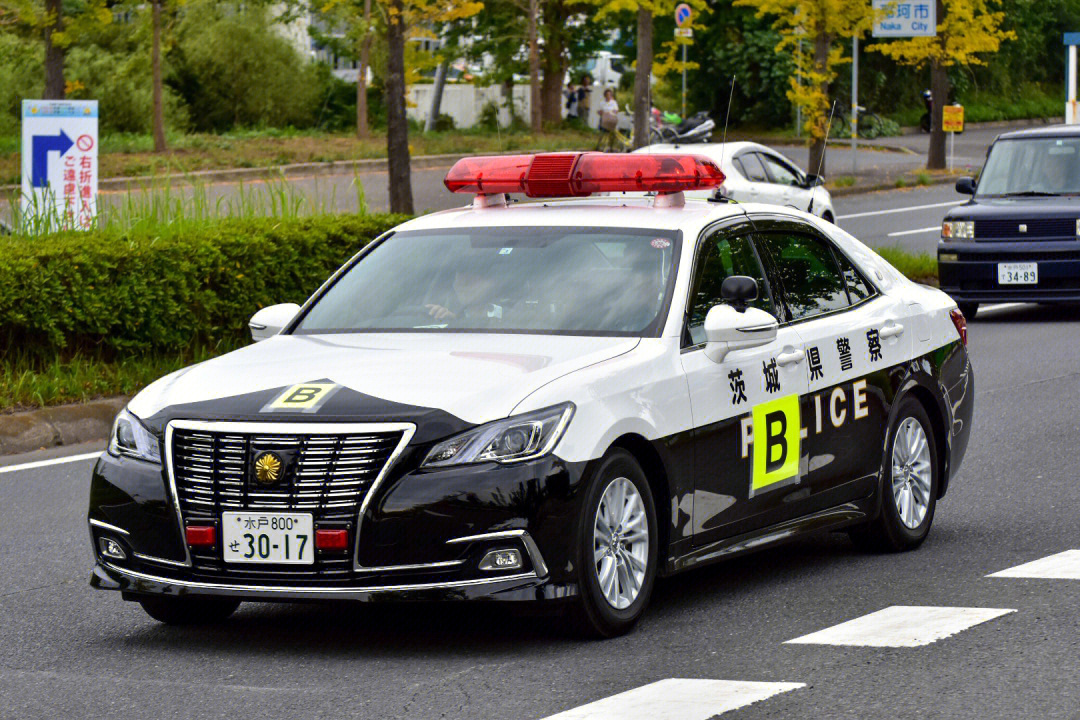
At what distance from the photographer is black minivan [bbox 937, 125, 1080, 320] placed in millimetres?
18344

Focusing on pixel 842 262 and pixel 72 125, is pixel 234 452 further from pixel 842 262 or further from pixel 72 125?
pixel 72 125

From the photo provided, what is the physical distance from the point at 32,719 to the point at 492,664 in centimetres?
141

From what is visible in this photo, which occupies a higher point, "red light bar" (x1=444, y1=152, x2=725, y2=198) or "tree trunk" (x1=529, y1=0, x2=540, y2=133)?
"tree trunk" (x1=529, y1=0, x2=540, y2=133)

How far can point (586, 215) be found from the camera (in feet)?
24.5

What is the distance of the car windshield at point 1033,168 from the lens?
19.1m

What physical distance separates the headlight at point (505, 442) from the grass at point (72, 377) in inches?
266

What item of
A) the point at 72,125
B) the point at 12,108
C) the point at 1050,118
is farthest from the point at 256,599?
the point at 1050,118

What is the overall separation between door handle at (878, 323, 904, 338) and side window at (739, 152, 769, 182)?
15.4 m

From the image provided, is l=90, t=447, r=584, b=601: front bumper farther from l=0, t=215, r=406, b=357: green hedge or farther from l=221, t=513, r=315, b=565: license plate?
l=0, t=215, r=406, b=357: green hedge

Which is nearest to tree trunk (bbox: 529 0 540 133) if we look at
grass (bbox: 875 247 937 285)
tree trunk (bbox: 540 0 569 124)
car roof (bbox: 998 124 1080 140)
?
tree trunk (bbox: 540 0 569 124)

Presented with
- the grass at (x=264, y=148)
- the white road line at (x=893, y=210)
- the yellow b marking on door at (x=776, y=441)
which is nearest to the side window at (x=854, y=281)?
the yellow b marking on door at (x=776, y=441)

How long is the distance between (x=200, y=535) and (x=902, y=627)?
2.35 meters

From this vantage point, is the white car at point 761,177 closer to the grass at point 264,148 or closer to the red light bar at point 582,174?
the grass at point 264,148

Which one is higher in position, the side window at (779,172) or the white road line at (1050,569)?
the side window at (779,172)
